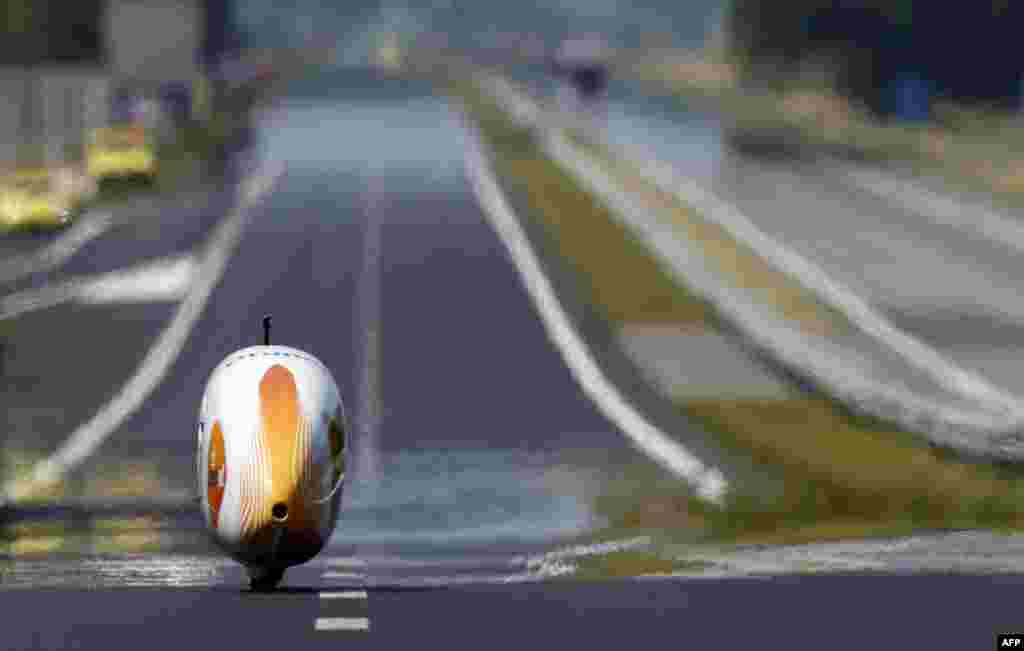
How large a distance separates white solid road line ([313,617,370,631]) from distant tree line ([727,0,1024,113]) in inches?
4632

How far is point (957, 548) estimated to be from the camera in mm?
15867

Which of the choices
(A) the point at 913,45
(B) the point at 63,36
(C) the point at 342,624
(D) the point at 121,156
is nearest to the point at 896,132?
(A) the point at 913,45

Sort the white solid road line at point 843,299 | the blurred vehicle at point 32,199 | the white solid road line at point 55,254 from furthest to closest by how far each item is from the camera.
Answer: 1. the blurred vehicle at point 32,199
2. the white solid road line at point 55,254
3. the white solid road line at point 843,299

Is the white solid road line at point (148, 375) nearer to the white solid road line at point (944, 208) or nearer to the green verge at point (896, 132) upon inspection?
the white solid road line at point (944, 208)

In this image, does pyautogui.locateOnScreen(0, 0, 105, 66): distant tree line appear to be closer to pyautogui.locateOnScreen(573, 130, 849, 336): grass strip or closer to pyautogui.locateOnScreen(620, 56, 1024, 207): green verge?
pyautogui.locateOnScreen(620, 56, 1024, 207): green verge

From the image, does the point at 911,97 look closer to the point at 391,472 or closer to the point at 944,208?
the point at 944,208

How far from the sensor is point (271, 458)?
12.5 meters

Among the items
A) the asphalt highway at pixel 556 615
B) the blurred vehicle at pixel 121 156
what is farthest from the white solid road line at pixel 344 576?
the blurred vehicle at pixel 121 156

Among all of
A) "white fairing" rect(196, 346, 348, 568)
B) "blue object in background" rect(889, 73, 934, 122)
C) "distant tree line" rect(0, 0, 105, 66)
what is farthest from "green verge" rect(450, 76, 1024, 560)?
"distant tree line" rect(0, 0, 105, 66)

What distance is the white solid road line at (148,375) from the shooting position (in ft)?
123

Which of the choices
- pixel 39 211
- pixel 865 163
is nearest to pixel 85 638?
pixel 39 211

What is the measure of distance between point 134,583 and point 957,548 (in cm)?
466

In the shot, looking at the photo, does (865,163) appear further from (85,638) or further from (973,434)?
(85,638)

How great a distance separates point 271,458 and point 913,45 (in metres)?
125
